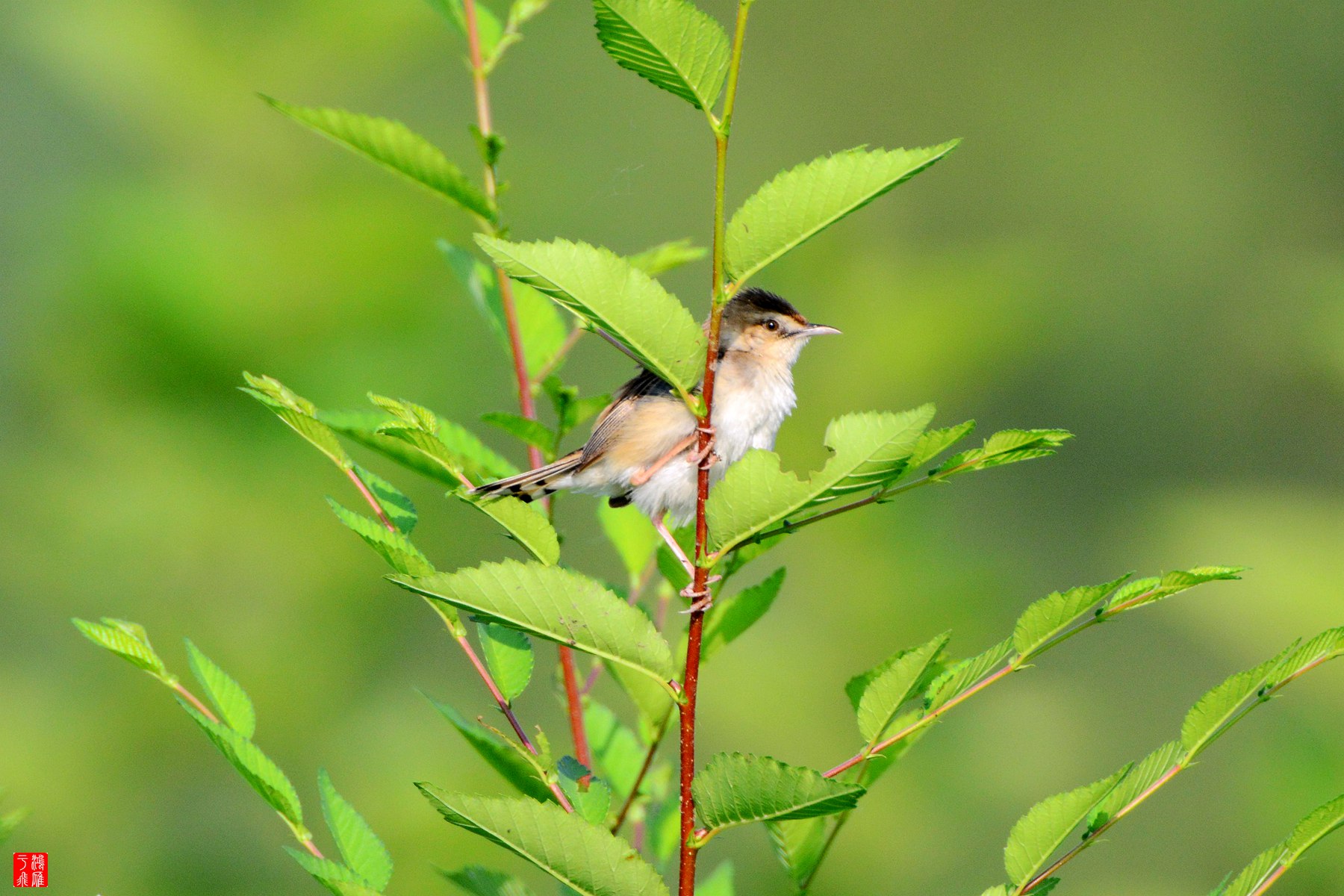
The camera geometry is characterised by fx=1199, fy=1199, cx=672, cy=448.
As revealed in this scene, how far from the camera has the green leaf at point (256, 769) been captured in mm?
1450

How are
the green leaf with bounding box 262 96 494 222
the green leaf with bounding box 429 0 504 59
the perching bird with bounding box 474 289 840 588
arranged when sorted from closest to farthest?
1. the green leaf with bounding box 262 96 494 222
2. the green leaf with bounding box 429 0 504 59
3. the perching bird with bounding box 474 289 840 588

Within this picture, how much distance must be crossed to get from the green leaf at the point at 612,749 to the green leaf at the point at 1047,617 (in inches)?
31.0

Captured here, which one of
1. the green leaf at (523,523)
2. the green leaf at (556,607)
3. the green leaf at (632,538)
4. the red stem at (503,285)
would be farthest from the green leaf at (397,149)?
the green leaf at (556,607)

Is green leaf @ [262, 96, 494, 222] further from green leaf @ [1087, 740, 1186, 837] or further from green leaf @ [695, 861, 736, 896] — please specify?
green leaf @ [1087, 740, 1186, 837]

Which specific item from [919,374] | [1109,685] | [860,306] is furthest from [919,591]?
[1109,685]

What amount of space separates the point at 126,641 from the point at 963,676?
1.04 metres

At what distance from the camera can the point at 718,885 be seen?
70.1 inches

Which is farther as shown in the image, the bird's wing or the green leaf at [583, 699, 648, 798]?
the bird's wing

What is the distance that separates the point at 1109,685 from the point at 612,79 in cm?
662

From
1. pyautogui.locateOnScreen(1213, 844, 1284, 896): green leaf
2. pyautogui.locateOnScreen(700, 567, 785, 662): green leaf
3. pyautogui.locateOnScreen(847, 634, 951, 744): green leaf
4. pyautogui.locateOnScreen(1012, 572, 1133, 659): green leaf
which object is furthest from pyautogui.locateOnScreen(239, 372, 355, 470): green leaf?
pyautogui.locateOnScreen(1213, 844, 1284, 896): green leaf

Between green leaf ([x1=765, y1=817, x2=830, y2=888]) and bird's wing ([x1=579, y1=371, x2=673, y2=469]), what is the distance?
3.65ft

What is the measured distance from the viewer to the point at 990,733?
347 cm

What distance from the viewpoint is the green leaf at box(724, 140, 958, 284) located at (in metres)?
1.19

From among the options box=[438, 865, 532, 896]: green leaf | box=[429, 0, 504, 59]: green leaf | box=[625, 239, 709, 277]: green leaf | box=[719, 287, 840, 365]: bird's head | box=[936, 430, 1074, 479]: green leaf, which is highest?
box=[429, 0, 504, 59]: green leaf
